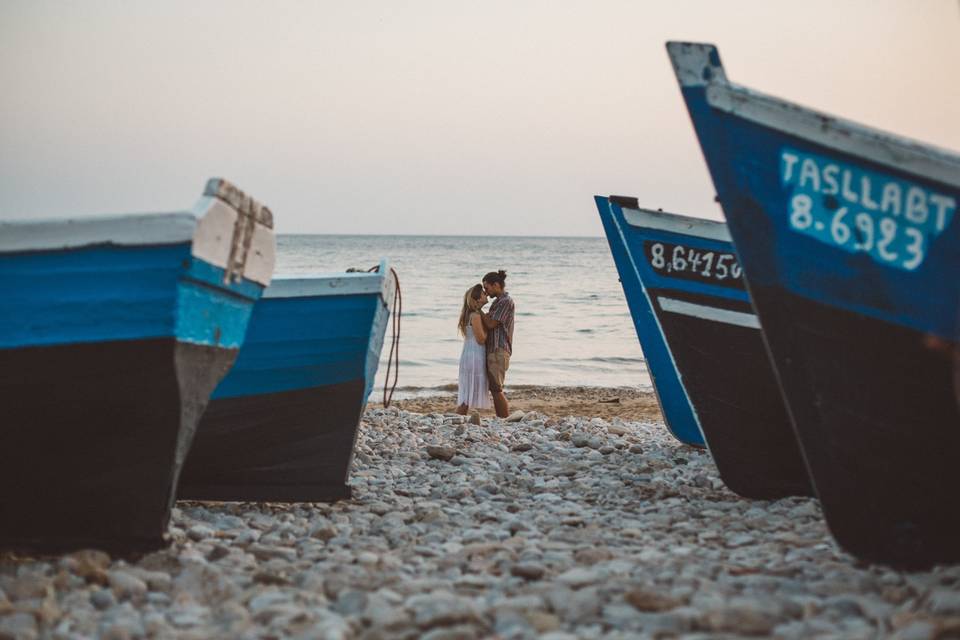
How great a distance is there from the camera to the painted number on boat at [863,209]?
4.46 m

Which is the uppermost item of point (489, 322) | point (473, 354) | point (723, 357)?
point (723, 357)

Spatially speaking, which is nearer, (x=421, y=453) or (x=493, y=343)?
(x=421, y=453)

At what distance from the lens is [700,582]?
15.2 ft

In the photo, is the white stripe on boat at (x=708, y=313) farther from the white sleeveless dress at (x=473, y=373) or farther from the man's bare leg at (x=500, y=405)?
A: the man's bare leg at (x=500, y=405)

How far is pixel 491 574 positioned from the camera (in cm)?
506

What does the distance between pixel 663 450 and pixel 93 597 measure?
656 centimetres

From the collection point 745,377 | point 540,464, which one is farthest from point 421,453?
point 745,377

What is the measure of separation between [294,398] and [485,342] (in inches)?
209

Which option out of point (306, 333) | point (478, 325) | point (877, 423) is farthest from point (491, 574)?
point (478, 325)

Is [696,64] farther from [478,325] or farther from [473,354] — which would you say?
[473,354]

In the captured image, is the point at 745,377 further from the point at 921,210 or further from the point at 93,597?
the point at 93,597

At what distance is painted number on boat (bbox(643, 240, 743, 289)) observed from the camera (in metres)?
7.53

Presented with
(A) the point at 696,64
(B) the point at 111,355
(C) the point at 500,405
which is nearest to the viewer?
(A) the point at 696,64

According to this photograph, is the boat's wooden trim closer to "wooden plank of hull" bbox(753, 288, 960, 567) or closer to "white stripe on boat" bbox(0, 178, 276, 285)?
"white stripe on boat" bbox(0, 178, 276, 285)
